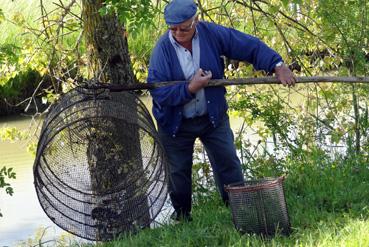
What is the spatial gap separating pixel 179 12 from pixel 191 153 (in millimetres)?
1209

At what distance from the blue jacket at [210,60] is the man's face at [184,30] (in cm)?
11

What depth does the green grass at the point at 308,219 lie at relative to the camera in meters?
5.21

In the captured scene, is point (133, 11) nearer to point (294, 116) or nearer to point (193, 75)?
point (193, 75)

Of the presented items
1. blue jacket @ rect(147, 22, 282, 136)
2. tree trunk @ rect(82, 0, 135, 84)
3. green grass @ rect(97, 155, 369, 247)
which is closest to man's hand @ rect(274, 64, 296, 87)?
blue jacket @ rect(147, 22, 282, 136)

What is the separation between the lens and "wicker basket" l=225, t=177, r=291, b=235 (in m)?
5.45

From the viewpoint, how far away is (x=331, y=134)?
817 centimetres

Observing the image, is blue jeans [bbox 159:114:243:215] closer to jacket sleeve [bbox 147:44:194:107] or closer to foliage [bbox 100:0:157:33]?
jacket sleeve [bbox 147:44:194:107]

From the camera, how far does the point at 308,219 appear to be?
18.9 feet

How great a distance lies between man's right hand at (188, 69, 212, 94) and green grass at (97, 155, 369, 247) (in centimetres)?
100

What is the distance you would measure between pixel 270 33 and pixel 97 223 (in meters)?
3.84

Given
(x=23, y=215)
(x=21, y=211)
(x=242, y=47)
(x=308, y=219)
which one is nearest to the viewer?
(x=308, y=219)

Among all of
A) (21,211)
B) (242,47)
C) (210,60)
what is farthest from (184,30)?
(21,211)

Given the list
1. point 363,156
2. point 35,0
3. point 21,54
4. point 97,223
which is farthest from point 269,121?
point 35,0

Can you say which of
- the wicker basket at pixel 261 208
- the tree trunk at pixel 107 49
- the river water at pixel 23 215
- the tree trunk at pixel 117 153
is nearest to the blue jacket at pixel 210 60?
the tree trunk at pixel 117 153
